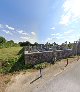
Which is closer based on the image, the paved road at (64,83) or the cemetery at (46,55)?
the paved road at (64,83)

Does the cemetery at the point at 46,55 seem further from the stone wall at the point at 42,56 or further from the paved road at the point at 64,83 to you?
the paved road at the point at 64,83

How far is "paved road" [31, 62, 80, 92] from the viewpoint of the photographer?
1326 cm

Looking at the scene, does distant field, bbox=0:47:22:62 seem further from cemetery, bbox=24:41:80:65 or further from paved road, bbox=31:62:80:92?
paved road, bbox=31:62:80:92

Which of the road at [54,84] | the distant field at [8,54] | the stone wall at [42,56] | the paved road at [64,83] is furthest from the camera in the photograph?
the distant field at [8,54]

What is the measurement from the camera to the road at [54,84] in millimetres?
13523

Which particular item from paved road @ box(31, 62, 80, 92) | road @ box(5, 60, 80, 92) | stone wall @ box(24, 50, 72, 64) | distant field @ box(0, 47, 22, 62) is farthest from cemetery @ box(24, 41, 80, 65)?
paved road @ box(31, 62, 80, 92)

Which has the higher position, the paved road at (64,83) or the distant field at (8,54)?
the distant field at (8,54)

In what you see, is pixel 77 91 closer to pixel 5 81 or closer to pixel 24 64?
pixel 5 81

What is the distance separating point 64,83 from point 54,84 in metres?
0.88

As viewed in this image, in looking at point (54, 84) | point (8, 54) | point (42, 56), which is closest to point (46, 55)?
point (42, 56)

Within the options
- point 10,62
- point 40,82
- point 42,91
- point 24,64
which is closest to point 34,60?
point 24,64

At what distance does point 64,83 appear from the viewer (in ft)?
47.6

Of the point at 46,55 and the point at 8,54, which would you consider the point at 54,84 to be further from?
the point at 8,54

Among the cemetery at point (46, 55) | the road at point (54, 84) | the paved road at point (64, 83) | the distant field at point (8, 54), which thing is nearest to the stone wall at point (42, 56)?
the cemetery at point (46, 55)
